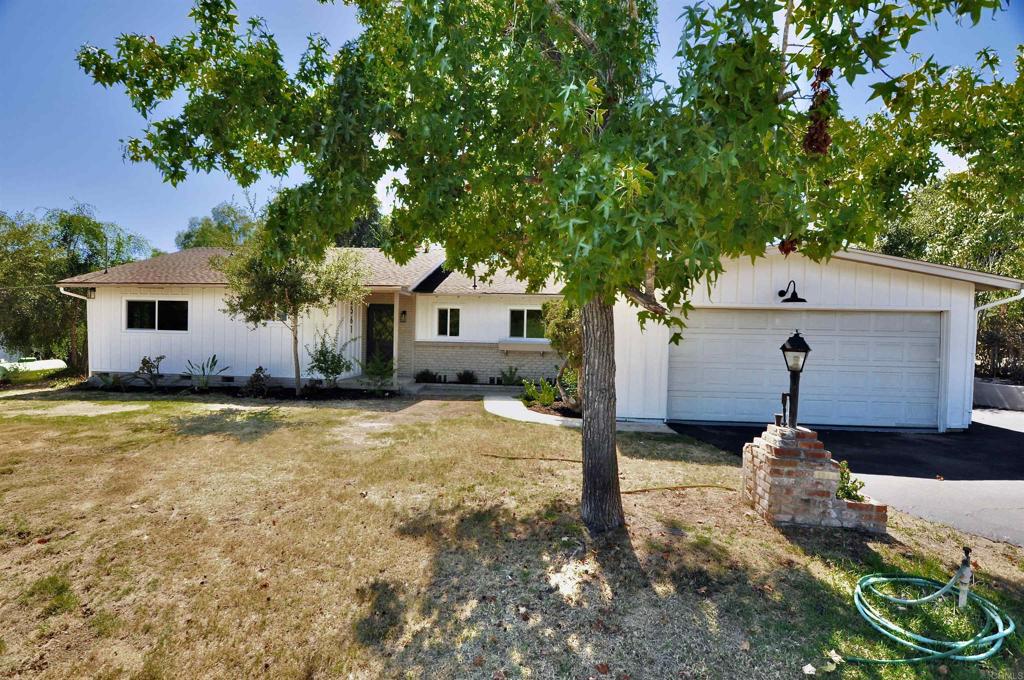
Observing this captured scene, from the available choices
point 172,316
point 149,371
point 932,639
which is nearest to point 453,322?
point 172,316

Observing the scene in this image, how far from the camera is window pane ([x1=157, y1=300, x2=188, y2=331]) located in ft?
42.3

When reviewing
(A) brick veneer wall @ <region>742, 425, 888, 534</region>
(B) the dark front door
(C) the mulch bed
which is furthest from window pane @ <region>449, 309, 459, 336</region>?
(A) brick veneer wall @ <region>742, 425, 888, 534</region>

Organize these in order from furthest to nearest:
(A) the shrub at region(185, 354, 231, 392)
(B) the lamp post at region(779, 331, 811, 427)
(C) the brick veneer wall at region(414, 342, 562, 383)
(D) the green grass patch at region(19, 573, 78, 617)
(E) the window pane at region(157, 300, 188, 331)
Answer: (C) the brick veneer wall at region(414, 342, 562, 383) < (E) the window pane at region(157, 300, 188, 331) < (A) the shrub at region(185, 354, 231, 392) < (B) the lamp post at region(779, 331, 811, 427) < (D) the green grass patch at region(19, 573, 78, 617)

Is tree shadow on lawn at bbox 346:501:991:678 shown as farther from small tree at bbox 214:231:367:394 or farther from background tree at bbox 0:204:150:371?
background tree at bbox 0:204:150:371

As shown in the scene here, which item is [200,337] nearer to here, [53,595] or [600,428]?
[53,595]

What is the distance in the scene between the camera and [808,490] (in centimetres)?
407

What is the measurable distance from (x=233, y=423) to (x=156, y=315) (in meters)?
7.00

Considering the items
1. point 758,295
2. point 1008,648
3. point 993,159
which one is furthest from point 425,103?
point 758,295

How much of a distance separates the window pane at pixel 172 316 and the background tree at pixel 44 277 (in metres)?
4.55

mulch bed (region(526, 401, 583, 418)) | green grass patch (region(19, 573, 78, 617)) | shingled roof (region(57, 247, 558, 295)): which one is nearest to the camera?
green grass patch (region(19, 573, 78, 617))

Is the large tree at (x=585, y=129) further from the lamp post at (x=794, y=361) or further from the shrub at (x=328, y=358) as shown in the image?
the shrub at (x=328, y=358)

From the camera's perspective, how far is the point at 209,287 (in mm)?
12586

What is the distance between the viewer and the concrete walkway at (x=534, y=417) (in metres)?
8.41

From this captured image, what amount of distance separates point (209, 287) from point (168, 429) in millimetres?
6022
